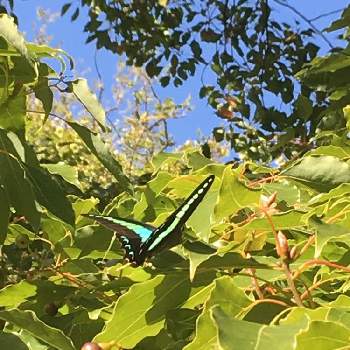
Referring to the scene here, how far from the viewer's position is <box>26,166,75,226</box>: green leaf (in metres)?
1.82

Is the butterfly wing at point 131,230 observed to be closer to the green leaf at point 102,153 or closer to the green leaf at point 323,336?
the green leaf at point 102,153

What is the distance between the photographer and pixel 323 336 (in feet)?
3.65

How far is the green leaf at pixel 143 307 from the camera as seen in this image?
4.76 feet

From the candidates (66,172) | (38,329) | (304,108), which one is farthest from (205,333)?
(304,108)

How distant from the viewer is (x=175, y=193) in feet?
6.30

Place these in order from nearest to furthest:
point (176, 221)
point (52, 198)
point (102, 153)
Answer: point (176, 221), point (52, 198), point (102, 153)

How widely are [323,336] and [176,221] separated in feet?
1.40

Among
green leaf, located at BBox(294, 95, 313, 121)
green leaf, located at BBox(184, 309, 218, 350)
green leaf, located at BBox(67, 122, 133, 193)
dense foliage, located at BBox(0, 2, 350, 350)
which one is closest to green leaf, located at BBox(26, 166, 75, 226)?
dense foliage, located at BBox(0, 2, 350, 350)

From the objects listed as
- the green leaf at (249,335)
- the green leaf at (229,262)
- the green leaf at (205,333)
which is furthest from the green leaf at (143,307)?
the green leaf at (249,335)

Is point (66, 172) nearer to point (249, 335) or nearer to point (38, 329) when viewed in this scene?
point (38, 329)

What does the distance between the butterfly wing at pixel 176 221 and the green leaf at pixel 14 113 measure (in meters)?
0.55

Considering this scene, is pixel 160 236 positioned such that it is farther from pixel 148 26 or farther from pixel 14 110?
pixel 148 26

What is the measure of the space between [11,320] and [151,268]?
0.30 m

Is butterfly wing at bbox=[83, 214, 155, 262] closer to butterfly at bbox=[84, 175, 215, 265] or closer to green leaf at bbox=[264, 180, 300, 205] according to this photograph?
butterfly at bbox=[84, 175, 215, 265]
